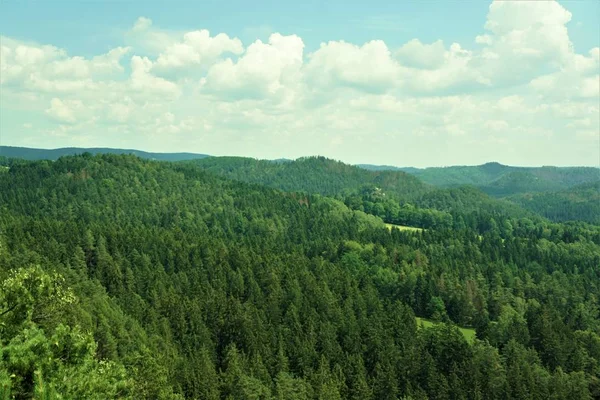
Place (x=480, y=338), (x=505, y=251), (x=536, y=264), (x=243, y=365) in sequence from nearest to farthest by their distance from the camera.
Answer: (x=243, y=365) → (x=480, y=338) → (x=536, y=264) → (x=505, y=251)

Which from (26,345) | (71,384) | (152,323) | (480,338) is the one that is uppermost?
(26,345)

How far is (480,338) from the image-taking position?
11019cm

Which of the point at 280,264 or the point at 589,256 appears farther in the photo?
the point at 589,256

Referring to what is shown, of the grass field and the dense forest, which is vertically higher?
the dense forest

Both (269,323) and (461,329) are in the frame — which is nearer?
(269,323)

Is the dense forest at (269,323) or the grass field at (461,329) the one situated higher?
the dense forest at (269,323)

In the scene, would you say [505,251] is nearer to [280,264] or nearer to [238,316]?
[280,264]

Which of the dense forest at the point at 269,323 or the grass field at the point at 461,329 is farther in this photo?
the grass field at the point at 461,329

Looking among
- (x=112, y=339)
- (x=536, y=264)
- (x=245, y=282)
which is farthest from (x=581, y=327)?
(x=112, y=339)

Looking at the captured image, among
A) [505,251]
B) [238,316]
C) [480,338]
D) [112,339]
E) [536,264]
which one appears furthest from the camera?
[505,251]

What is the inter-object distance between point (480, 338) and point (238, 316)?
51603 millimetres

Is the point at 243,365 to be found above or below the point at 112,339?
below

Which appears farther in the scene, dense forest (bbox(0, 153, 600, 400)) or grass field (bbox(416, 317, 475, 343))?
grass field (bbox(416, 317, 475, 343))

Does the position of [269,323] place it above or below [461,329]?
above
